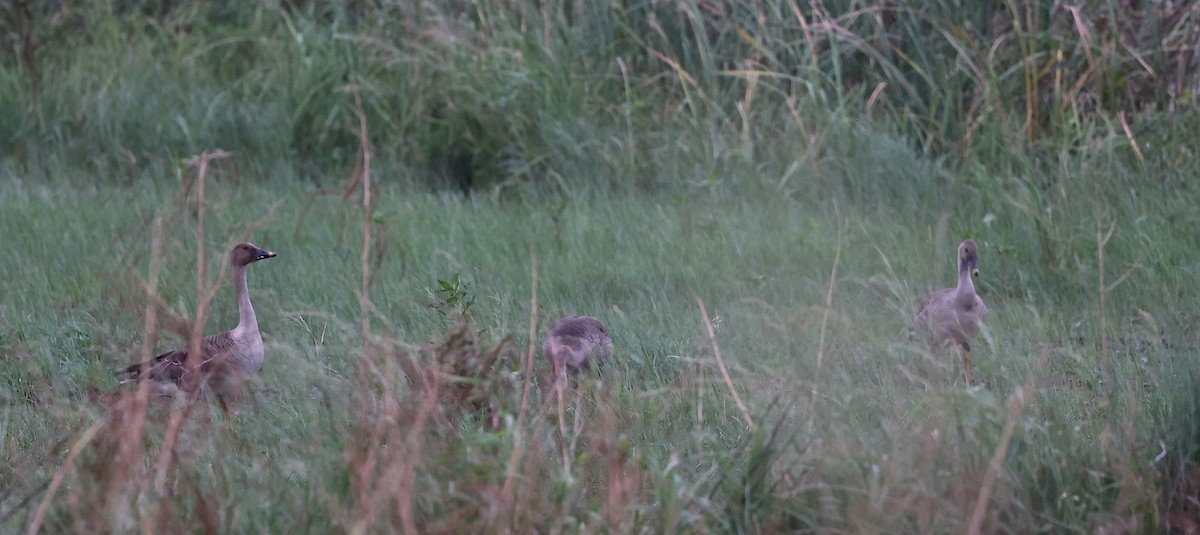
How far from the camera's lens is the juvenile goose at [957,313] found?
5.06m

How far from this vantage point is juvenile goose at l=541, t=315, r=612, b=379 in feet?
15.4

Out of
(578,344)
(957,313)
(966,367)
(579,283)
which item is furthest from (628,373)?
(579,283)

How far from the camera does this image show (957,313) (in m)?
5.14

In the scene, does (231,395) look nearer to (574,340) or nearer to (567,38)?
(574,340)

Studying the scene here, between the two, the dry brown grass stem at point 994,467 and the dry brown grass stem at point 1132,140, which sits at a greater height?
the dry brown grass stem at point 994,467

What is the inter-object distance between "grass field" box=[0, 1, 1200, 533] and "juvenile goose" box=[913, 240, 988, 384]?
0.31ft

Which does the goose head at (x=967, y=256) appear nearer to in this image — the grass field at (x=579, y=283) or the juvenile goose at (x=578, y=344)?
the grass field at (x=579, y=283)

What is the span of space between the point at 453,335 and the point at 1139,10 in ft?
19.9

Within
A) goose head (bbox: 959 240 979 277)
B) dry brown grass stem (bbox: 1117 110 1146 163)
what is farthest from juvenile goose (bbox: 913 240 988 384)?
dry brown grass stem (bbox: 1117 110 1146 163)

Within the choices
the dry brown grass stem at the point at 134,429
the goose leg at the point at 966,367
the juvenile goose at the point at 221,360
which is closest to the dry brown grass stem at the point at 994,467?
the goose leg at the point at 966,367

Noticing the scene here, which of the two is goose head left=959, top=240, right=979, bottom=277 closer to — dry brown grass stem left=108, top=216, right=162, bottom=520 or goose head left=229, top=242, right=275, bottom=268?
goose head left=229, top=242, right=275, bottom=268

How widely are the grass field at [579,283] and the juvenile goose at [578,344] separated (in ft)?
0.38

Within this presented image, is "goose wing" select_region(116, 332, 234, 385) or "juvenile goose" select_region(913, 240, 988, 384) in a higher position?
"goose wing" select_region(116, 332, 234, 385)

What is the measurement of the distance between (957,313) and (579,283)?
1722 mm
